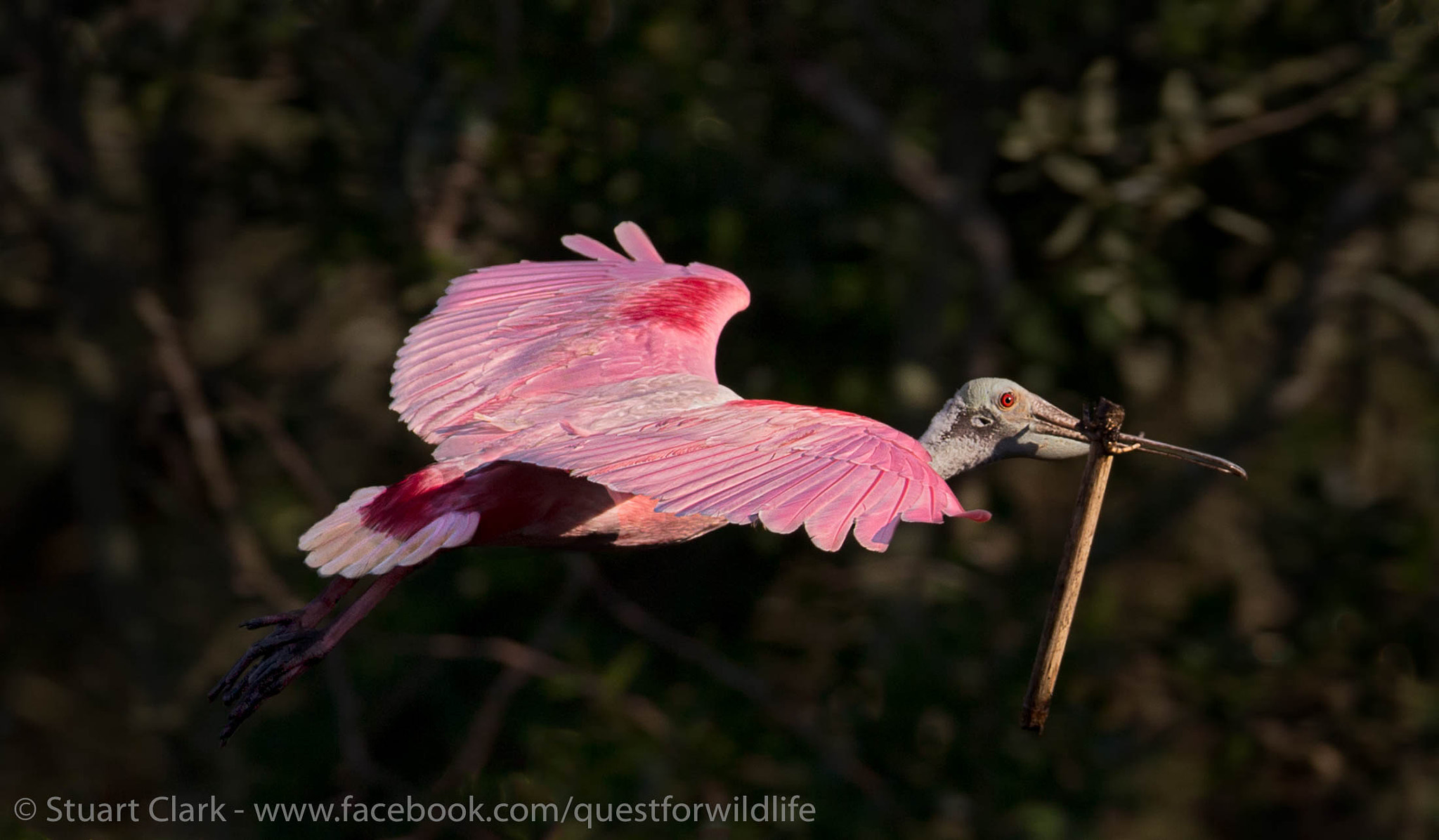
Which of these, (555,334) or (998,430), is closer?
(998,430)

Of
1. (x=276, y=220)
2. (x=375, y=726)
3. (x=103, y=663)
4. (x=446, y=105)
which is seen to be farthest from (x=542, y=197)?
(x=103, y=663)

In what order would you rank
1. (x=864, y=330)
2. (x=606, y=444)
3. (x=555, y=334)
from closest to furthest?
(x=606, y=444) < (x=555, y=334) < (x=864, y=330)

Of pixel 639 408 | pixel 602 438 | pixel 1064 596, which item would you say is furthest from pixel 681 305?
pixel 1064 596

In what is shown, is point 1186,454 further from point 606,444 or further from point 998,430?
point 606,444

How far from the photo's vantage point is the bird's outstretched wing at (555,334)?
3.30m

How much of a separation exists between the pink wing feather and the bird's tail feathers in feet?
0.46

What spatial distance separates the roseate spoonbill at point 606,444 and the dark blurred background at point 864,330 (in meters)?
1.22

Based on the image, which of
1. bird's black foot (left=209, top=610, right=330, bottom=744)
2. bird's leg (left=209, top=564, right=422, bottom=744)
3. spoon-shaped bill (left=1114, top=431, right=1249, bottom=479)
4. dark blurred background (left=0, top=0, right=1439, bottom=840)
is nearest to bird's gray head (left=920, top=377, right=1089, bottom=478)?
spoon-shaped bill (left=1114, top=431, right=1249, bottom=479)

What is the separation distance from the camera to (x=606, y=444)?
274 cm

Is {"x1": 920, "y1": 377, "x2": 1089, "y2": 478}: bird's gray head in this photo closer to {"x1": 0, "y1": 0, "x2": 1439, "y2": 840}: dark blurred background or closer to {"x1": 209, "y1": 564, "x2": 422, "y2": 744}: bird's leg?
{"x1": 209, "y1": 564, "x2": 422, "y2": 744}: bird's leg

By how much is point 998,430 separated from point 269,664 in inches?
59.5

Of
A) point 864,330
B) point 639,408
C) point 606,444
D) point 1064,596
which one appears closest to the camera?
point 1064,596

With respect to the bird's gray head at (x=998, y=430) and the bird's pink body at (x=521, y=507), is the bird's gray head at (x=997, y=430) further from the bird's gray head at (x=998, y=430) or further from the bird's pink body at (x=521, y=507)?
Result: the bird's pink body at (x=521, y=507)

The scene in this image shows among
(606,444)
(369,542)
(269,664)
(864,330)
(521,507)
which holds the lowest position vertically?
(269,664)
